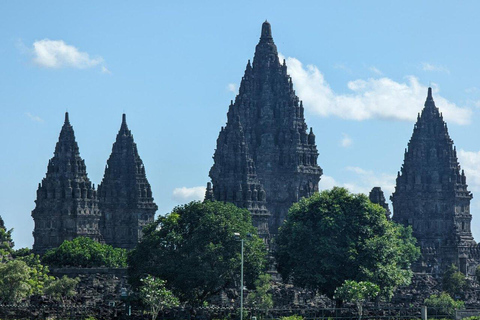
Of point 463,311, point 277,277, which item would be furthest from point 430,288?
point 463,311

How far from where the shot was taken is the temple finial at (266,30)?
197250 millimetres

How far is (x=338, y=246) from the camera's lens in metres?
124

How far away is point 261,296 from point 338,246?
10.4 meters

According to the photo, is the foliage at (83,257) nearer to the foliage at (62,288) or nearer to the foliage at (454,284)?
the foliage at (62,288)

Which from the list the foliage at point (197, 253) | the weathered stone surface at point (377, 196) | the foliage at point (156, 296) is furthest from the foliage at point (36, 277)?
the weathered stone surface at point (377, 196)

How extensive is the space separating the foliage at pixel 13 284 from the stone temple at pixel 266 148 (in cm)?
5100

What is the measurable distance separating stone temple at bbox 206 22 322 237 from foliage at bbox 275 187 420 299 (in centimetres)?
4557

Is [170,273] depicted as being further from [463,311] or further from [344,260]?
[463,311]

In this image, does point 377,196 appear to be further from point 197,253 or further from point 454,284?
point 197,253

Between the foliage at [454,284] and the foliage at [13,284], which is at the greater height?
the foliage at [454,284]

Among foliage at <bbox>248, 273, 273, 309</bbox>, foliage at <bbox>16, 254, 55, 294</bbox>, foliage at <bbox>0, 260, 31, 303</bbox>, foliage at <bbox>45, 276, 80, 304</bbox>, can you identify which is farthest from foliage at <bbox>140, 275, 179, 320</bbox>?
foliage at <bbox>45, 276, 80, 304</bbox>

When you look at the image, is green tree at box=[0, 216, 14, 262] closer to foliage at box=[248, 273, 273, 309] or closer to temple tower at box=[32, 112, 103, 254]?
temple tower at box=[32, 112, 103, 254]

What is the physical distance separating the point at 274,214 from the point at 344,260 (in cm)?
6131

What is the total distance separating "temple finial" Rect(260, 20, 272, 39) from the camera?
197 metres
